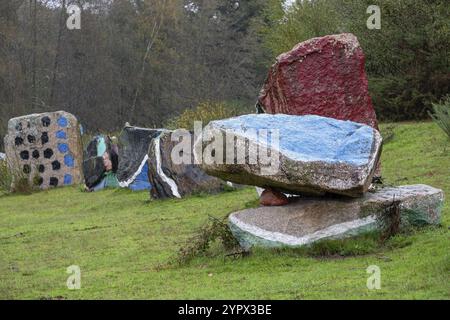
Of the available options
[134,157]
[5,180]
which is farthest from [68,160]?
[134,157]

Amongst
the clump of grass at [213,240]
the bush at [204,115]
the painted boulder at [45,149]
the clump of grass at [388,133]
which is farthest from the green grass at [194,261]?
the painted boulder at [45,149]

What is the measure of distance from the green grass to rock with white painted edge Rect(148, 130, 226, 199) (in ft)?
2.21

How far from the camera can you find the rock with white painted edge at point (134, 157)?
57.3 feet

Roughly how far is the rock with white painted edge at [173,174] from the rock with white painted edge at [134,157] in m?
2.09

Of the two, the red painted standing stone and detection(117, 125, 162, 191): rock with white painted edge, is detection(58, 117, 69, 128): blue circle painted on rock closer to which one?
detection(117, 125, 162, 191): rock with white painted edge

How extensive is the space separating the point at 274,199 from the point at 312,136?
2.48ft

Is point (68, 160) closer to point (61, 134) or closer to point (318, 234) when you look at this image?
point (61, 134)

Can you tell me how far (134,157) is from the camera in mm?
17797

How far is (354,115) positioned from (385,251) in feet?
8.95

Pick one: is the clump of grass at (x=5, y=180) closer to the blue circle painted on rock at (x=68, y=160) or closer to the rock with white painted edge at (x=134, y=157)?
the blue circle painted on rock at (x=68, y=160)

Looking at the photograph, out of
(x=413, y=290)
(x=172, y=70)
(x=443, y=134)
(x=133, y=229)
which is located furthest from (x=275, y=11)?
(x=413, y=290)

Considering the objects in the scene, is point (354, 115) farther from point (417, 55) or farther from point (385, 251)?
point (417, 55)

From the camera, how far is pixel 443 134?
1616 centimetres

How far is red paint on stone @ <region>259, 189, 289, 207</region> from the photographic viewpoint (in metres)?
8.76
